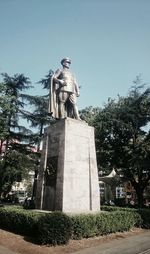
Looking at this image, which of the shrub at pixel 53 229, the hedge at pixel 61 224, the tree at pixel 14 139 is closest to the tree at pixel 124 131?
the tree at pixel 14 139

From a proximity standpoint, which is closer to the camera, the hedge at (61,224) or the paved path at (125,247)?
the paved path at (125,247)

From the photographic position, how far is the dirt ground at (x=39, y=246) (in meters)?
10.3

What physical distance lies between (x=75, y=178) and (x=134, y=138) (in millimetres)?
15445

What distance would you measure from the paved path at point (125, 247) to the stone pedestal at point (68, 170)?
2.54 metres

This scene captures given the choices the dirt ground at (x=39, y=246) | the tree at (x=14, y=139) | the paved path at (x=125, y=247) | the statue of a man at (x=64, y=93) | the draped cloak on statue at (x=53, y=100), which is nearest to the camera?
the dirt ground at (x=39, y=246)

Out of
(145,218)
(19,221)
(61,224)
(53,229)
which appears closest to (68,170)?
(19,221)

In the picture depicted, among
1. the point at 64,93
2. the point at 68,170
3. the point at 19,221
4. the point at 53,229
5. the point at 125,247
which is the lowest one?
the point at 125,247

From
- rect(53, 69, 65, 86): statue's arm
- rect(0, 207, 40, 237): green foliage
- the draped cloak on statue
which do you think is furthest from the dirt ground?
rect(53, 69, 65, 86): statue's arm

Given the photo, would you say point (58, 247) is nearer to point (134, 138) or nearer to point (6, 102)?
point (6, 102)

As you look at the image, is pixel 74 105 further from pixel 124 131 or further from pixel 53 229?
pixel 124 131

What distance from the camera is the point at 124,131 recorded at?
28.8m

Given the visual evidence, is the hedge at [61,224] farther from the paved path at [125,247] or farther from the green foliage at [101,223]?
the paved path at [125,247]

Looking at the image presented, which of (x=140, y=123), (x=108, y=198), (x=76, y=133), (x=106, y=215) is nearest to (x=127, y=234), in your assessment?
(x=106, y=215)

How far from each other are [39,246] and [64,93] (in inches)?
340
